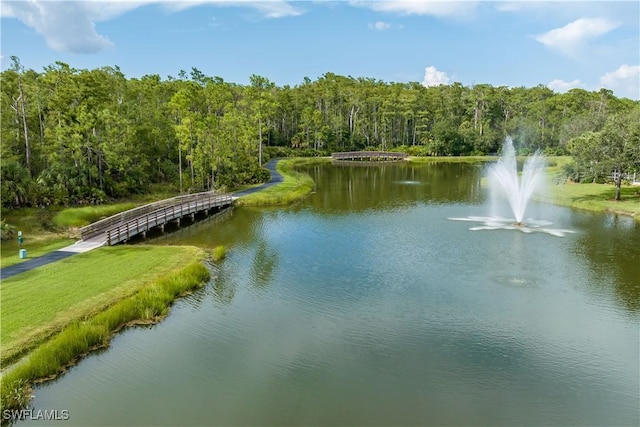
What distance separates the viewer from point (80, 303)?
1966 centimetres

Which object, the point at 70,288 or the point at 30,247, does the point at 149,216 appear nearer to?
the point at 30,247

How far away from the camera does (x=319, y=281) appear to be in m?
24.4

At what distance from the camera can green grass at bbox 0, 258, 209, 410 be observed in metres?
14.1

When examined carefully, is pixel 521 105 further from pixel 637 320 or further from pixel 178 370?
pixel 178 370

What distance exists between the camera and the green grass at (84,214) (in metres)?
33.1

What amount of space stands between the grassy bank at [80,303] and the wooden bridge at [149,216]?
3.26 metres

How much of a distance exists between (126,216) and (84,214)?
3.15 m

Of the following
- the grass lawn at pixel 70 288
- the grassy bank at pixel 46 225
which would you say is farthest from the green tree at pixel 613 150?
the grassy bank at pixel 46 225

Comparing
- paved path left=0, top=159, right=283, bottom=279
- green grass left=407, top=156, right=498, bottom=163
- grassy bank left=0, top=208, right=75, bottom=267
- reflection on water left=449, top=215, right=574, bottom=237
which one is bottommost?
reflection on water left=449, top=215, right=574, bottom=237

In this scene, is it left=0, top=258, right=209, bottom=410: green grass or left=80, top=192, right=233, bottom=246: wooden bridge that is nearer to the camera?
left=0, top=258, right=209, bottom=410: green grass

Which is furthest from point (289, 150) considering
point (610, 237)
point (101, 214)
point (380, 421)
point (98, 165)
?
point (380, 421)

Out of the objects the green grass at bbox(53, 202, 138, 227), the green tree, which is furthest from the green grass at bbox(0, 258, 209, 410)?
the green tree

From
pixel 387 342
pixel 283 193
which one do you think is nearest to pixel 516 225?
pixel 387 342

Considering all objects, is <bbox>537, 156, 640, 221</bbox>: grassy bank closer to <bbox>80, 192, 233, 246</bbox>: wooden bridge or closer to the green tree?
the green tree
